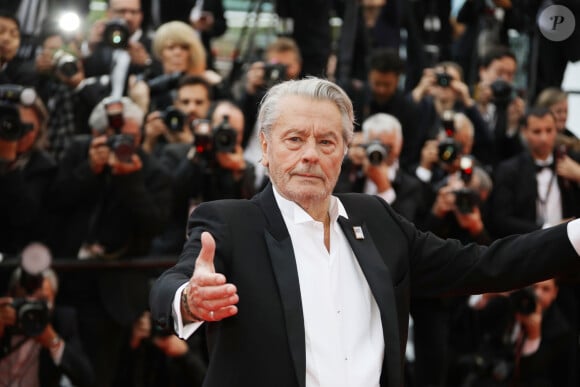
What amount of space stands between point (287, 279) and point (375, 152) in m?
2.85

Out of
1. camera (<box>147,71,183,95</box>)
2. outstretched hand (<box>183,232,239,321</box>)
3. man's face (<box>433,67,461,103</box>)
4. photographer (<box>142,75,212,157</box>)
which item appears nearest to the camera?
outstretched hand (<box>183,232,239,321</box>)

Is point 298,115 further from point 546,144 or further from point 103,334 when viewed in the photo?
point 546,144

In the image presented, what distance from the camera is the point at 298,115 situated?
2.66 m

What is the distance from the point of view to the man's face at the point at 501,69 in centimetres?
648

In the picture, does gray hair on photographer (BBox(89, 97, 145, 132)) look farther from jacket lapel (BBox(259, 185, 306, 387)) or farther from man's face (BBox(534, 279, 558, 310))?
jacket lapel (BBox(259, 185, 306, 387))

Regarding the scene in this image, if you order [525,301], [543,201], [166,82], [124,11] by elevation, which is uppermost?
[124,11]

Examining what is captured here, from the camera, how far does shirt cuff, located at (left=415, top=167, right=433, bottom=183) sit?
5938mm

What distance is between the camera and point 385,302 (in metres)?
2.63

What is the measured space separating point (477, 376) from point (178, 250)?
171 centimetres

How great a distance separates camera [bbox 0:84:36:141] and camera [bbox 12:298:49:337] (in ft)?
2.44

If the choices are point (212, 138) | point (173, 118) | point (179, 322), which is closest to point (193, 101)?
point (173, 118)

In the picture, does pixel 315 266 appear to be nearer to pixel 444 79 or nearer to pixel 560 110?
pixel 560 110

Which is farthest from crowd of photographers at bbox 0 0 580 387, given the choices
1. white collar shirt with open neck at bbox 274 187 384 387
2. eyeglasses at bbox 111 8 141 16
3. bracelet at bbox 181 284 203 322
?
bracelet at bbox 181 284 203 322

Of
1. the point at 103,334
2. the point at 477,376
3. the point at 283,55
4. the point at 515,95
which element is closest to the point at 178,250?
the point at 103,334
